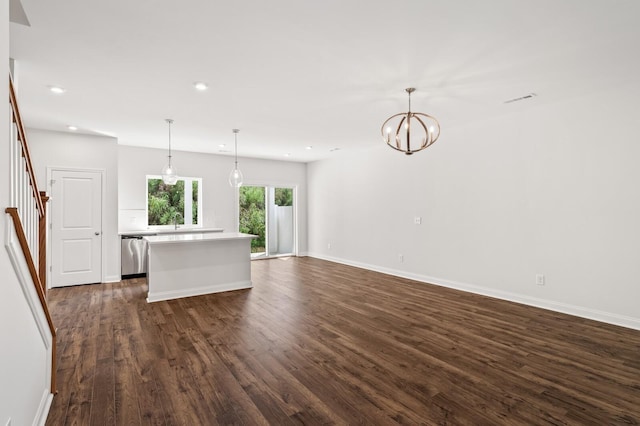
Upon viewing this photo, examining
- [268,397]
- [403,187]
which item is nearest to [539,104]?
[403,187]

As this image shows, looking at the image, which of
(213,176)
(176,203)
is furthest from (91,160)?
(213,176)

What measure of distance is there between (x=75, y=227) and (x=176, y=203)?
7.14ft

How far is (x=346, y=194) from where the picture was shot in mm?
7699

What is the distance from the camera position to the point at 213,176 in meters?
7.64

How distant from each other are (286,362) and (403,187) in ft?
14.0

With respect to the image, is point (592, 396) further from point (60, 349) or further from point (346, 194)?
point (346, 194)

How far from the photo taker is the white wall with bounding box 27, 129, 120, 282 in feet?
17.6

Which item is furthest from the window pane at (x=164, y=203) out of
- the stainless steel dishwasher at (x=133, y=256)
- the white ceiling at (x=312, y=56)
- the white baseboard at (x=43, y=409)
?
the white baseboard at (x=43, y=409)

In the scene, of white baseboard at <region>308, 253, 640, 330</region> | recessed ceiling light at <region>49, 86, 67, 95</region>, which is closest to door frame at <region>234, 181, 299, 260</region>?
white baseboard at <region>308, 253, 640, 330</region>

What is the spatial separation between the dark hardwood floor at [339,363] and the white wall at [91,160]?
1.41 meters

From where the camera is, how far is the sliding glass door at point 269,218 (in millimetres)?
8758

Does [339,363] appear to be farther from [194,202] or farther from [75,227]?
[194,202]

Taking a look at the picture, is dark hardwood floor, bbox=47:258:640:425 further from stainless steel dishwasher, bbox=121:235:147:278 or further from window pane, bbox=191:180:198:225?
window pane, bbox=191:180:198:225

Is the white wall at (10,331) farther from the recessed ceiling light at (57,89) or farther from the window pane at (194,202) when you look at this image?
the window pane at (194,202)
